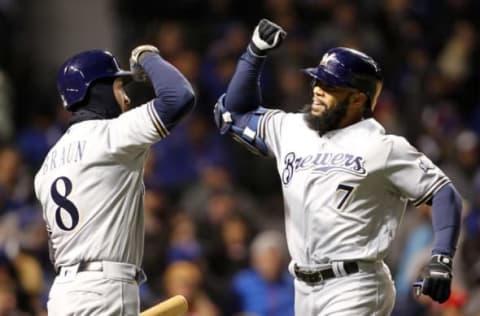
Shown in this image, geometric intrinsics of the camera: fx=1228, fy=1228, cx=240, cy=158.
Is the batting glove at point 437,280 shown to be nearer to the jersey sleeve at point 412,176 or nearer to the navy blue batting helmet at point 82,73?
the jersey sleeve at point 412,176

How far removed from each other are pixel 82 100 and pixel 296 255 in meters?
1.24

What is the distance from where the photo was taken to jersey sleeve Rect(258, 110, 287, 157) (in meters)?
6.02

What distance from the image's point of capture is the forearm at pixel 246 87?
609 centimetres

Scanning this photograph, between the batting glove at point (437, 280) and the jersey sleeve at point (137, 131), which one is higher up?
the jersey sleeve at point (137, 131)

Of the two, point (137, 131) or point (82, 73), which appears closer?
point (137, 131)

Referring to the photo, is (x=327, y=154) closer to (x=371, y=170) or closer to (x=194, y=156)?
(x=371, y=170)

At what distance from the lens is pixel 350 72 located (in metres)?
5.74

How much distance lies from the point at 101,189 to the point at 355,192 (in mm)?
1162

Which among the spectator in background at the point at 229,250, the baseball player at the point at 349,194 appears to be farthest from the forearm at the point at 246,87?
the spectator in background at the point at 229,250

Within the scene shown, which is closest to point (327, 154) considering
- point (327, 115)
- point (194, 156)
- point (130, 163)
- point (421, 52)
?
point (327, 115)

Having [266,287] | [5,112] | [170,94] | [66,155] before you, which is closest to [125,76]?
[170,94]

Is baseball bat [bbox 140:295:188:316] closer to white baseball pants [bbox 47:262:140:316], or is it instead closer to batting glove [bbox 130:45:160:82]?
white baseball pants [bbox 47:262:140:316]

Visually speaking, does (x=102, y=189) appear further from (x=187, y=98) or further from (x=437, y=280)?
(x=437, y=280)

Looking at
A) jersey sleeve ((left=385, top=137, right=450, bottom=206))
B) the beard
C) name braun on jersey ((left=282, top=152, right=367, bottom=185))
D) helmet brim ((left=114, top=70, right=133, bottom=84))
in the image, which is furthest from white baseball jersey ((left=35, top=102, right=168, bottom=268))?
jersey sleeve ((left=385, top=137, right=450, bottom=206))
